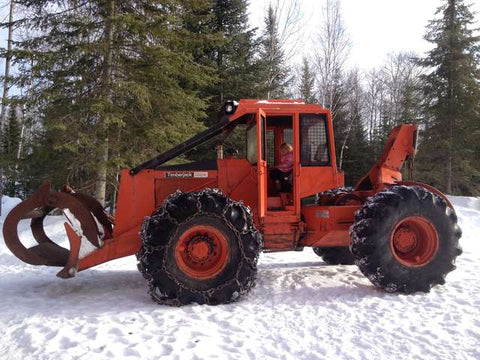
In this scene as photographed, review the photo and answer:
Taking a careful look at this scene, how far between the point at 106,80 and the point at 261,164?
7.04 meters

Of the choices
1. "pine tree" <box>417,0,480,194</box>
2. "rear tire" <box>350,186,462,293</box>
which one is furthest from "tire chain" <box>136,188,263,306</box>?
"pine tree" <box>417,0,480,194</box>

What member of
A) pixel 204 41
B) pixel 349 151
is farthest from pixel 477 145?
pixel 204 41

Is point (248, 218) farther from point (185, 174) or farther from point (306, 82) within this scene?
point (306, 82)

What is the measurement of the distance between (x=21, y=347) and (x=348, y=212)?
454 cm

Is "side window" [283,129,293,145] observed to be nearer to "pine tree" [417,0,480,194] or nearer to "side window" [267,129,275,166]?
"side window" [267,129,275,166]

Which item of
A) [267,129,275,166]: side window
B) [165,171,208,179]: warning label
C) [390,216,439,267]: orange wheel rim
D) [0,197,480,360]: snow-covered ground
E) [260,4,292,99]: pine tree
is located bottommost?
[0,197,480,360]: snow-covered ground

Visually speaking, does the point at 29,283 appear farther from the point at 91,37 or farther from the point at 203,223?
the point at 91,37

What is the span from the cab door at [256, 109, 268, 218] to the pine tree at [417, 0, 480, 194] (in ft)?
60.7

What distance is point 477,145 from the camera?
846 inches

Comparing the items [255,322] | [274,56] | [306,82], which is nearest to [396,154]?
[255,322]

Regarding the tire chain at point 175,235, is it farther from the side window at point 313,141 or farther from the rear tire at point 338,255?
the rear tire at point 338,255

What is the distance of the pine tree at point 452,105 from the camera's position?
849 inches

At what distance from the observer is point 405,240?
19.1ft

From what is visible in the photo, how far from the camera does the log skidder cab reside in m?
5.16
